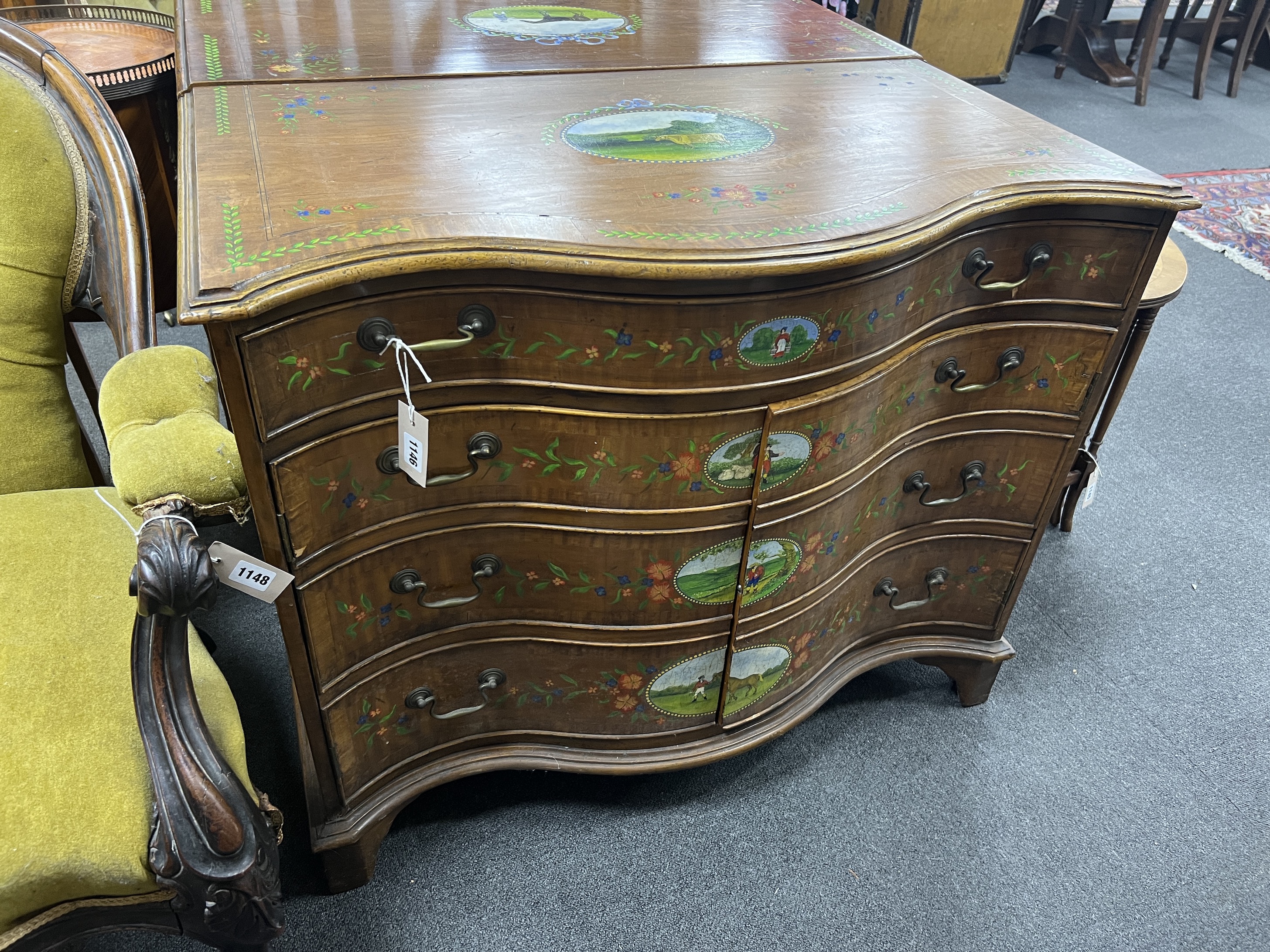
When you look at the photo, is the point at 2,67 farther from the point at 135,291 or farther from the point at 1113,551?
the point at 1113,551

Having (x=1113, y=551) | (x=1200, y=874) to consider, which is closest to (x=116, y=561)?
(x=1200, y=874)

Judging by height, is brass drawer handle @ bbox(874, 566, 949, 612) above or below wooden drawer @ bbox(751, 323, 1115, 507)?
below

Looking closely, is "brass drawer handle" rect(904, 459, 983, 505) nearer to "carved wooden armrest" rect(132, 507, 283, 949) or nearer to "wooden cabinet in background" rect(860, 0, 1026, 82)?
"carved wooden armrest" rect(132, 507, 283, 949)

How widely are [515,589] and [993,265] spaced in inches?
30.3

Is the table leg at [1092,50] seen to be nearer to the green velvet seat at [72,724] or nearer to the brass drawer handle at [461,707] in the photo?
the brass drawer handle at [461,707]

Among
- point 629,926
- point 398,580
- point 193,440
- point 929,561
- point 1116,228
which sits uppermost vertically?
point 1116,228

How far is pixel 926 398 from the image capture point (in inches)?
50.4

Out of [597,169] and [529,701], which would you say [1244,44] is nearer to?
[597,169]

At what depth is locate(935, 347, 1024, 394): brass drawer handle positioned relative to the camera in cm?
125

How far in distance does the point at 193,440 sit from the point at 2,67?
2.21ft

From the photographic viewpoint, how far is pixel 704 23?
1.74 metres

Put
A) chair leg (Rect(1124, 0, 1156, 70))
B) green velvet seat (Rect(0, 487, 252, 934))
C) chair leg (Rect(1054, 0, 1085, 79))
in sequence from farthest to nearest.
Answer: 1. chair leg (Rect(1054, 0, 1085, 79))
2. chair leg (Rect(1124, 0, 1156, 70))
3. green velvet seat (Rect(0, 487, 252, 934))

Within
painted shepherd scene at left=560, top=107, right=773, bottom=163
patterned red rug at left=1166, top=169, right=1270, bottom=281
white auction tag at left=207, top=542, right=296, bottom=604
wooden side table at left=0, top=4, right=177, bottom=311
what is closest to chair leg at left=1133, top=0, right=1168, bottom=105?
patterned red rug at left=1166, top=169, right=1270, bottom=281

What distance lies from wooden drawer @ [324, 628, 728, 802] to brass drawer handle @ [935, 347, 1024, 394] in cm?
49
